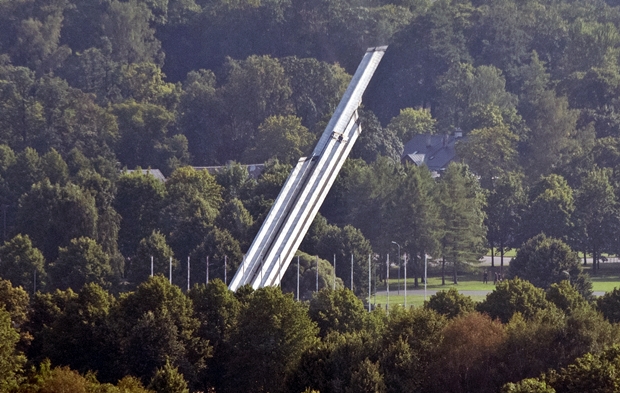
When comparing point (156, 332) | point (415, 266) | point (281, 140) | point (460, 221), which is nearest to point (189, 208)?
point (415, 266)

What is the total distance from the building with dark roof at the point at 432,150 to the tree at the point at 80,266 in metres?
32.6

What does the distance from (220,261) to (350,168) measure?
14665 millimetres

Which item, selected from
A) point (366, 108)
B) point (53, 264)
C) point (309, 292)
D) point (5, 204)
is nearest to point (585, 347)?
point (309, 292)

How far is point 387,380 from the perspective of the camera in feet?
119

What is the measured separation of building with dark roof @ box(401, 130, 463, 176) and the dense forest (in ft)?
3.86

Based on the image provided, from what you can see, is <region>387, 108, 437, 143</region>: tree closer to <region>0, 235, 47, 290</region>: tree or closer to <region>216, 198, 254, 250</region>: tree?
<region>216, 198, 254, 250</region>: tree

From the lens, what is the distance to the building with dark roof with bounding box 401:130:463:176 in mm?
91500

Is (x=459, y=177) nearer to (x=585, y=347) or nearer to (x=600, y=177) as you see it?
(x=600, y=177)

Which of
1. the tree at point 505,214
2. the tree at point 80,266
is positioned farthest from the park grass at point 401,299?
the tree at point 80,266

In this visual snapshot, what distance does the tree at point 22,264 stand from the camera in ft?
193

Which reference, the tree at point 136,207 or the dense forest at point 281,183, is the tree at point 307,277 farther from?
the tree at point 136,207

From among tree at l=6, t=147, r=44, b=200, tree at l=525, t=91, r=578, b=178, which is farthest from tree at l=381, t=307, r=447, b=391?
tree at l=525, t=91, r=578, b=178

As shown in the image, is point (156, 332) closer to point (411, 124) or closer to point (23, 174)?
point (23, 174)

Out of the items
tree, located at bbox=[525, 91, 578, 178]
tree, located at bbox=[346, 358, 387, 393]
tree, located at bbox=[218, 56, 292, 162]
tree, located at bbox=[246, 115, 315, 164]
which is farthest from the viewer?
tree, located at bbox=[218, 56, 292, 162]
